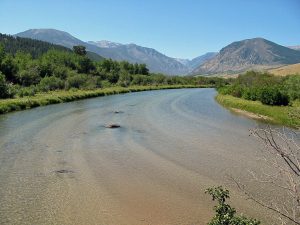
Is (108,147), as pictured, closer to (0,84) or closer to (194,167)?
(194,167)

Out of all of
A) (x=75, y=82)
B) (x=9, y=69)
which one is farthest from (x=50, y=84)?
(x=75, y=82)

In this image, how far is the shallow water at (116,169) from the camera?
17984 mm

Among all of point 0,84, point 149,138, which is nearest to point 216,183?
point 149,138

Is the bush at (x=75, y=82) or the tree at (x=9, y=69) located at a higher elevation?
the tree at (x=9, y=69)

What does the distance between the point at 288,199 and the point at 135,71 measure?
583 ft

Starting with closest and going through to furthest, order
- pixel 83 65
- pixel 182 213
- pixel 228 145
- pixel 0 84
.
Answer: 1. pixel 182 213
2. pixel 228 145
3. pixel 0 84
4. pixel 83 65

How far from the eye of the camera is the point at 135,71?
195125 mm

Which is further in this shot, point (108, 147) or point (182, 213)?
point (108, 147)

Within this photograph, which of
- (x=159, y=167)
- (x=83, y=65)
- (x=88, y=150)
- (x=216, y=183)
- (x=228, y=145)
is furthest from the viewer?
(x=83, y=65)

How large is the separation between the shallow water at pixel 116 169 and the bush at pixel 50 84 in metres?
45.9

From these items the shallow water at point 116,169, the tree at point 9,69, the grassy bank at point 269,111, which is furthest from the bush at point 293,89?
the tree at point 9,69

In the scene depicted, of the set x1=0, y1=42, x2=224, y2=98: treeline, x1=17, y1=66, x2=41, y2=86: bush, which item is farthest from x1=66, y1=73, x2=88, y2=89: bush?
x1=17, y1=66, x2=41, y2=86: bush

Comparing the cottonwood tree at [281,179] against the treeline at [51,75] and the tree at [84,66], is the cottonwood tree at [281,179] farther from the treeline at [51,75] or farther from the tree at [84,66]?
the tree at [84,66]

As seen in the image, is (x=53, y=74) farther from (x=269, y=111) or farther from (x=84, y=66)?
(x=269, y=111)
